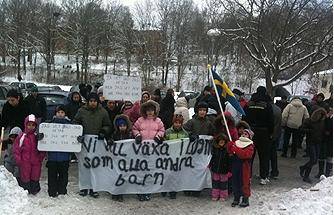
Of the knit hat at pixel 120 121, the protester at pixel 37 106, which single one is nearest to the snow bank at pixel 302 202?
the knit hat at pixel 120 121

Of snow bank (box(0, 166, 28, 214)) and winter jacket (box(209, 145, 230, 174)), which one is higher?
winter jacket (box(209, 145, 230, 174))

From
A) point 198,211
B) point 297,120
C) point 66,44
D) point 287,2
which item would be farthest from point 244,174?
point 66,44

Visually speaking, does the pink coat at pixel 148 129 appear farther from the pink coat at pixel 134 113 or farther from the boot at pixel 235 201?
the pink coat at pixel 134 113

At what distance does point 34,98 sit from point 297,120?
20.9 feet

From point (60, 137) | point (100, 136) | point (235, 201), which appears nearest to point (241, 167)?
point (235, 201)

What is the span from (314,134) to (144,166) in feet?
11.7

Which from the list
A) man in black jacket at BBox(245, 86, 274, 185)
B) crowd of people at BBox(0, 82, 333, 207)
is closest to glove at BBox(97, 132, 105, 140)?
crowd of people at BBox(0, 82, 333, 207)

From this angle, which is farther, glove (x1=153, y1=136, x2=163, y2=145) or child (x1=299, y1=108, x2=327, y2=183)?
child (x1=299, y1=108, x2=327, y2=183)

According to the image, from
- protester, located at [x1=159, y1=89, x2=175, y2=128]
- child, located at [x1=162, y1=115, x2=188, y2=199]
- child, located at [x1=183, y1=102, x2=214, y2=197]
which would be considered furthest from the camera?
protester, located at [x1=159, y1=89, x2=175, y2=128]

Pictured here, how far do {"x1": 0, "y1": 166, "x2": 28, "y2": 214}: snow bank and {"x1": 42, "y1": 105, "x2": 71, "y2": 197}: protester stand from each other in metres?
0.44

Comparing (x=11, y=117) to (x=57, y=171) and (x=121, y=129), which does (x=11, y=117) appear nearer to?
(x=57, y=171)

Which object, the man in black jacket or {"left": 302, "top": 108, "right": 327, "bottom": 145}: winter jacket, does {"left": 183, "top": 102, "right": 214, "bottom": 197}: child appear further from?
{"left": 302, "top": 108, "right": 327, "bottom": 145}: winter jacket

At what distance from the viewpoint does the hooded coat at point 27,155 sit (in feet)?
23.9

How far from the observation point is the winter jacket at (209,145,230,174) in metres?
7.80
